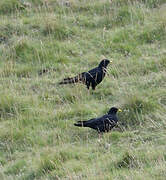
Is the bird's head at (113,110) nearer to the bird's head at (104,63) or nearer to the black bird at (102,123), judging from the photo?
the black bird at (102,123)

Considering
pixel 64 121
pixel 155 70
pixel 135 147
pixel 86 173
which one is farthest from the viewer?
pixel 155 70

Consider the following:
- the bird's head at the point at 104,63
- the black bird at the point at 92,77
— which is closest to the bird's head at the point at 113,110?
the black bird at the point at 92,77

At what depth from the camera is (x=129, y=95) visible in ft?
32.3

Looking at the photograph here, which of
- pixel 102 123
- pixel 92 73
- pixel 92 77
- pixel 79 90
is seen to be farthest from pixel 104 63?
pixel 102 123

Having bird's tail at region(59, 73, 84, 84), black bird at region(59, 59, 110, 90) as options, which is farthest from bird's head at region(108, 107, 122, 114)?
bird's tail at region(59, 73, 84, 84)

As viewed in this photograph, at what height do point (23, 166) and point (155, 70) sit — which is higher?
point (155, 70)

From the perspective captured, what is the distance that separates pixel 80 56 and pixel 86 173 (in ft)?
16.9

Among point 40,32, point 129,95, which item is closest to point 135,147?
point 129,95

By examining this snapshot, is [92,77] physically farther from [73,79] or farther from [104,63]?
[104,63]

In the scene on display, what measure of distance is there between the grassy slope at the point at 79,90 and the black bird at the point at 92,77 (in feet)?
0.48

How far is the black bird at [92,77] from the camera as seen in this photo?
36.4ft

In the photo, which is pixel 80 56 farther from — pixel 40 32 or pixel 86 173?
pixel 86 173

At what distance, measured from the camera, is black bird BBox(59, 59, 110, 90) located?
11.1 metres

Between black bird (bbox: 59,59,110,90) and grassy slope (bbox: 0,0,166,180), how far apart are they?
14 cm
